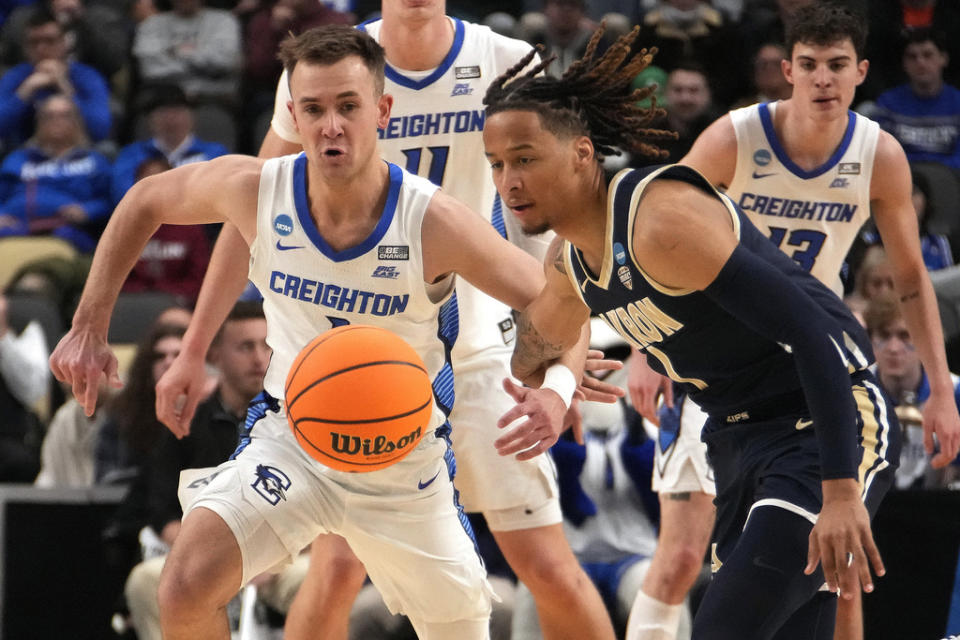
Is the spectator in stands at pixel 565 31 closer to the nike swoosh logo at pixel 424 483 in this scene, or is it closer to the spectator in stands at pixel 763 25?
the spectator in stands at pixel 763 25

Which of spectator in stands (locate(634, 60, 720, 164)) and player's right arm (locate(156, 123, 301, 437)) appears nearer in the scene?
player's right arm (locate(156, 123, 301, 437))

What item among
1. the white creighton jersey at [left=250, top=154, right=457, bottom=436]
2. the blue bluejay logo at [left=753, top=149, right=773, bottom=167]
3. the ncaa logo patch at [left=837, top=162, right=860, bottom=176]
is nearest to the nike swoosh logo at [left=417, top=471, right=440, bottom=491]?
the white creighton jersey at [left=250, top=154, right=457, bottom=436]

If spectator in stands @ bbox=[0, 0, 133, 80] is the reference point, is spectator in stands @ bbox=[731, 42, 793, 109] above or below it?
below

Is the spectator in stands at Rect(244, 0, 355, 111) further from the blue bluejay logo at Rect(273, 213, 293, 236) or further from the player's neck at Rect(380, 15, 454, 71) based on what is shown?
the blue bluejay logo at Rect(273, 213, 293, 236)

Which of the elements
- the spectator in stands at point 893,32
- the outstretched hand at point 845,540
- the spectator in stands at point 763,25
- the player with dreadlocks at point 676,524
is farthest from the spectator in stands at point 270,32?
the outstretched hand at point 845,540

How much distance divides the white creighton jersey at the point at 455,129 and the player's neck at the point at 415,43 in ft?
0.09

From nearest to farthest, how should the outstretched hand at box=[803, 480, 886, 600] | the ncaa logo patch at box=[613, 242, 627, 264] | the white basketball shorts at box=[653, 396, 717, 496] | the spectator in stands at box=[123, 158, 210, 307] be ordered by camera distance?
the outstretched hand at box=[803, 480, 886, 600] → the ncaa logo patch at box=[613, 242, 627, 264] → the white basketball shorts at box=[653, 396, 717, 496] → the spectator in stands at box=[123, 158, 210, 307]

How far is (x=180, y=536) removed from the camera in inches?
153

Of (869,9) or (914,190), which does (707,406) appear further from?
(869,9)

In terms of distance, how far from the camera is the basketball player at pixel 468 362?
4730 mm

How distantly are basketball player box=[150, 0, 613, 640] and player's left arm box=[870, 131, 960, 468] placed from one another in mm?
1355

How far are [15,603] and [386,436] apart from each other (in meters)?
3.39

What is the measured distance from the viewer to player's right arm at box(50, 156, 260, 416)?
4188mm

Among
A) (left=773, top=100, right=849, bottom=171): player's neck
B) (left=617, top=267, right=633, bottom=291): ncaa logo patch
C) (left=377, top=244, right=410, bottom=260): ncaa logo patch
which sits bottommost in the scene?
(left=617, top=267, right=633, bottom=291): ncaa logo patch
